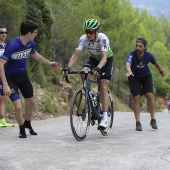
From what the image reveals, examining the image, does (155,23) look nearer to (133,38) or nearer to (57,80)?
(133,38)

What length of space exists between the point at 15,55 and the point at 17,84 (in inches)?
21.3

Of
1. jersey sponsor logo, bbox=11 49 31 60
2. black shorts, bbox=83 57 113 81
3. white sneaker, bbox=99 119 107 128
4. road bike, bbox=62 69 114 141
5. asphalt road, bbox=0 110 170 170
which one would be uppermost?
jersey sponsor logo, bbox=11 49 31 60

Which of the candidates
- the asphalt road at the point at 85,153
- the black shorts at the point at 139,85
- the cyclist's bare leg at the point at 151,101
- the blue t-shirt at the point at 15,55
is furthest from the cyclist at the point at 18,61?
the cyclist's bare leg at the point at 151,101

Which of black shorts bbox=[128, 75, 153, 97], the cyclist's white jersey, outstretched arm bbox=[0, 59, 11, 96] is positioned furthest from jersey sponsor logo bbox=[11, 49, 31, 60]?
black shorts bbox=[128, 75, 153, 97]

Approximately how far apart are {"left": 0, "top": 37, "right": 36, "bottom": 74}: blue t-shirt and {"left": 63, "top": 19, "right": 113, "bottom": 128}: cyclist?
730mm

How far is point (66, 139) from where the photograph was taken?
6.46m

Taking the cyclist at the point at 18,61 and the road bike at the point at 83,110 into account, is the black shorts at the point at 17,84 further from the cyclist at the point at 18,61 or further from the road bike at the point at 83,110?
the road bike at the point at 83,110

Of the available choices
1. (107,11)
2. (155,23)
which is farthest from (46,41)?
(155,23)

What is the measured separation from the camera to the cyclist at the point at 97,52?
649 cm

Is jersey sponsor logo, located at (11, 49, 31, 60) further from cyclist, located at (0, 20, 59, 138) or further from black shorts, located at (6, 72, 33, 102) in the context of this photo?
black shorts, located at (6, 72, 33, 102)

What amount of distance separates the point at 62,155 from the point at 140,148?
1218 mm

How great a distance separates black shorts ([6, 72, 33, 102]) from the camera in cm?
655

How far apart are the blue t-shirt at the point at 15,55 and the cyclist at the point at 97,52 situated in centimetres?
73

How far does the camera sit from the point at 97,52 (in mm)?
6844
